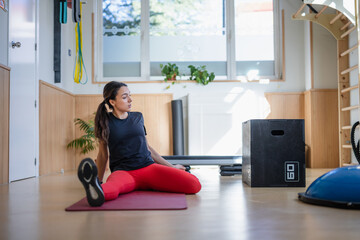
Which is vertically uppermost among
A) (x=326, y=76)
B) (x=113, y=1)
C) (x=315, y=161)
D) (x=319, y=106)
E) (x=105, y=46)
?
(x=113, y=1)

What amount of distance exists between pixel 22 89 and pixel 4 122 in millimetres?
648

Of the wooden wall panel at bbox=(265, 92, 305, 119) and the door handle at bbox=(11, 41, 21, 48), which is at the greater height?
the door handle at bbox=(11, 41, 21, 48)

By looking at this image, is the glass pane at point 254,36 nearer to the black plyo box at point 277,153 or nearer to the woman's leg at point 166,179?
the black plyo box at point 277,153

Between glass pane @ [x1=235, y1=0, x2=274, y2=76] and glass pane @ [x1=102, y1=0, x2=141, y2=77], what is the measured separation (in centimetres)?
163

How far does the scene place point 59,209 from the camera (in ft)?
7.54

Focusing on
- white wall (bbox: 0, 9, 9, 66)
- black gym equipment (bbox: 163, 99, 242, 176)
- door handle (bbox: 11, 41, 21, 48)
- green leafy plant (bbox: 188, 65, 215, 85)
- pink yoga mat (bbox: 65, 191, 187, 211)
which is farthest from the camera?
green leafy plant (bbox: 188, 65, 215, 85)

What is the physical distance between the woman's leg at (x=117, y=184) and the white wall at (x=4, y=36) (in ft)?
6.63

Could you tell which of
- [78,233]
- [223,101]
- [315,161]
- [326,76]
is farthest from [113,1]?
[78,233]

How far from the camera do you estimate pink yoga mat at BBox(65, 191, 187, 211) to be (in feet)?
7.33

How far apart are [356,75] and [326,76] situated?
947 millimetres

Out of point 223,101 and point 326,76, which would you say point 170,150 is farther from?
point 326,76

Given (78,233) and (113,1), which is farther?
(113,1)

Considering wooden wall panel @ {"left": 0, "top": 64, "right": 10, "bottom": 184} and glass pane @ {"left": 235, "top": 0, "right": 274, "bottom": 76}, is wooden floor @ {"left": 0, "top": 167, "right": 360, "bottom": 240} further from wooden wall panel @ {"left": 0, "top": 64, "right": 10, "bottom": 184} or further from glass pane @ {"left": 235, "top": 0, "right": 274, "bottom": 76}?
glass pane @ {"left": 235, "top": 0, "right": 274, "bottom": 76}

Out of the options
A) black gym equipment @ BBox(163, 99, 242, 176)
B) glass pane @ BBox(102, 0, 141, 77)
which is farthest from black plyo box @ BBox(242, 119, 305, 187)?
glass pane @ BBox(102, 0, 141, 77)
